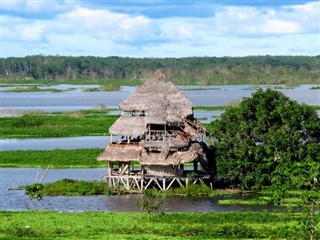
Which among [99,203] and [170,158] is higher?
[170,158]

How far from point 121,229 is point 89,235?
171 cm

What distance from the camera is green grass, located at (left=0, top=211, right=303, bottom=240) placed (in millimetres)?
32938

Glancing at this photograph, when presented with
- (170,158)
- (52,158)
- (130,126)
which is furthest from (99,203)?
(52,158)

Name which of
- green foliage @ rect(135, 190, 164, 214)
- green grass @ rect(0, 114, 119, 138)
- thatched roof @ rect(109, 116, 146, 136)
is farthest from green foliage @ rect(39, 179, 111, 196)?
green grass @ rect(0, 114, 119, 138)

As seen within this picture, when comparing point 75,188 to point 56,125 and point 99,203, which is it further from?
point 56,125

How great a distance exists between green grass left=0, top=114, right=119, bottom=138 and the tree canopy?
1305 inches

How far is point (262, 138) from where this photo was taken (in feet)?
151

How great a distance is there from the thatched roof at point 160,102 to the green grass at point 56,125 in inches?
1180

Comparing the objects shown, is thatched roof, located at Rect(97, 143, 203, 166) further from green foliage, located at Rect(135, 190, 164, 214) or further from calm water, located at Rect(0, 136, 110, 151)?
calm water, located at Rect(0, 136, 110, 151)

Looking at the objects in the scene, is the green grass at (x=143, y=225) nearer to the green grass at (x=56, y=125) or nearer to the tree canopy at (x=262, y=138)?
the tree canopy at (x=262, y=138)

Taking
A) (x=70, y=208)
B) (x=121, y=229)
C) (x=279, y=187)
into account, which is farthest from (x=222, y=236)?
(x=70, y=208)

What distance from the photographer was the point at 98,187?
46406 mm

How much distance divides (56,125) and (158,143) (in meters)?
40.4

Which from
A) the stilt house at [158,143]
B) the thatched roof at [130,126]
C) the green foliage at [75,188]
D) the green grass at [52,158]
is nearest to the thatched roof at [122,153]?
the stilt house at [158,143]
